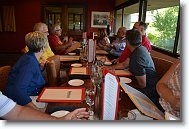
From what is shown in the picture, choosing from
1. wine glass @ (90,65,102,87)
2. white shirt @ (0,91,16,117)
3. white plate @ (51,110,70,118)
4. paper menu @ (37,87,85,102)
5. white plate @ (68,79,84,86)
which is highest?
wine glass @ (90,65,102,87)

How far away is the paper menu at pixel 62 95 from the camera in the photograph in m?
1.21

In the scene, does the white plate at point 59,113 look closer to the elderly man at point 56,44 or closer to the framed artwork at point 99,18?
the elderly man at point 56,44

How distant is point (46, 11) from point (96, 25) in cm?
205

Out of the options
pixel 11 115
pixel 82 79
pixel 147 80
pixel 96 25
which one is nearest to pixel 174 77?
pixel 147 80

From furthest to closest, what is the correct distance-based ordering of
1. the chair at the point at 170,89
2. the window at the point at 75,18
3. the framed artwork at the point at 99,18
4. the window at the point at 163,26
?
1. the framed artwork at the point at 99,18
2. the window at the point at 75,18
3. the window at the point at 163,26
4. the chair at the point at 170,89

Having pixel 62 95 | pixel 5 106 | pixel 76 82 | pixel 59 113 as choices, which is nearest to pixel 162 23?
pixel 76 82

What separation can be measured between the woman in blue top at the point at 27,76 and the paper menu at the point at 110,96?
73 centimetres

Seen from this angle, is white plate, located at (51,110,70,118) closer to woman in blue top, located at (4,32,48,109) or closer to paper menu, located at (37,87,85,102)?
paper menu, located at (37,87,85,102)

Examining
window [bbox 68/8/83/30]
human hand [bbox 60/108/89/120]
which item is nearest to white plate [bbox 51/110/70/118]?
human hand [bbox 60/108/89/120]

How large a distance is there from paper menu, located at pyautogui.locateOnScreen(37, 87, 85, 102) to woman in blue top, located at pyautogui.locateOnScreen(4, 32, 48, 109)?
0.17 m

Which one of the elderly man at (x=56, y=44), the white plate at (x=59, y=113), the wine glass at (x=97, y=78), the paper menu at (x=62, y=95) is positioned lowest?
the white plate at (x=59, y=113)

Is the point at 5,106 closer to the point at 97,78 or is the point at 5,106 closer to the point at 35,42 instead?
the point at 97,78

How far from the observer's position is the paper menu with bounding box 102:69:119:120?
2.51 ft

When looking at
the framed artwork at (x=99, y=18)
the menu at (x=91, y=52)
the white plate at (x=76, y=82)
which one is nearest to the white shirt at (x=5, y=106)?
the white plate at (x=76, y=82)
